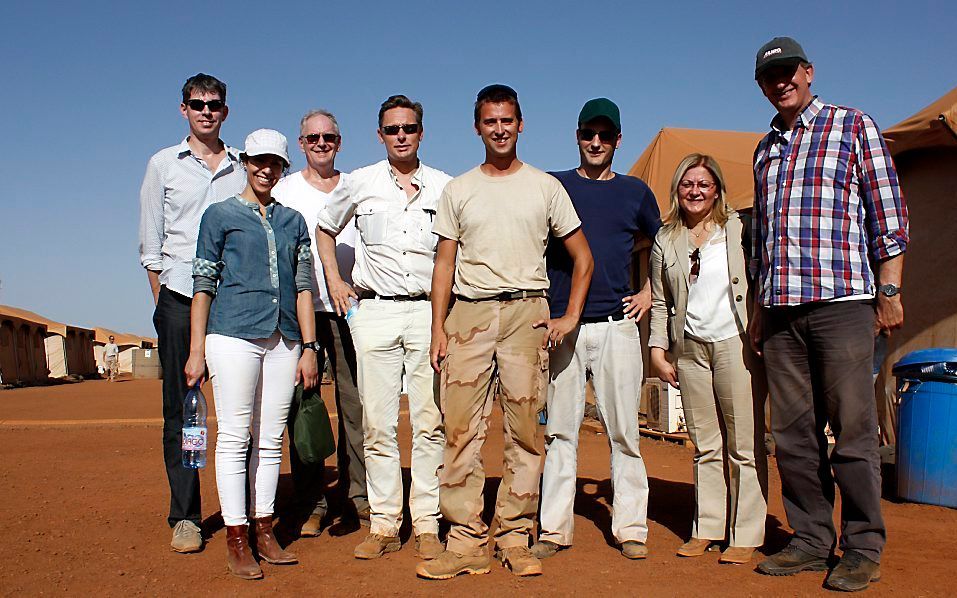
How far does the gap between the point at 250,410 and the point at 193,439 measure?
0.33 metres

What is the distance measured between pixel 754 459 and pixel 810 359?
62cm

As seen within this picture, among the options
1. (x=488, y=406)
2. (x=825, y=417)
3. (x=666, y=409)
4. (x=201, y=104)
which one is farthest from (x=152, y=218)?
(x=666, y=409)

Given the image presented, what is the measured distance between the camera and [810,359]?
405cm

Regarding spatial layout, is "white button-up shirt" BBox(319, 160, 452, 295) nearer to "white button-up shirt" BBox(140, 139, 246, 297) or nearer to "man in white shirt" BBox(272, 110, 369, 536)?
"man in white shirt" BBox(272, 110, 369, 536)

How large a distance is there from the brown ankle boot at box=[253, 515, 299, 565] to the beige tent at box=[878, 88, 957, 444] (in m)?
5.19

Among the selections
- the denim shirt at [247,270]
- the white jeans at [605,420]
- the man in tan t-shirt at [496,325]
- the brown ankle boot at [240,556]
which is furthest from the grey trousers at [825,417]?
the brown ankle boot at [240,556]

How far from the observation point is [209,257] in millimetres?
4168

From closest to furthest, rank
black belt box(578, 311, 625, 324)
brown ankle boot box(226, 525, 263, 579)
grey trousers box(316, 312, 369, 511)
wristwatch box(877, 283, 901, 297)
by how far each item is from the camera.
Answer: wristwatch box(877, 283, 901, 297)
brown ankle boot box(226, 525, 263, 579)
black belt box(578, 311, 625, 324)
grey trousers box(316, 312, 369, 511)

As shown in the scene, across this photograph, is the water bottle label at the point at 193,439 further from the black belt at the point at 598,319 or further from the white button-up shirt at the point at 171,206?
the black belt at the point at 598,319

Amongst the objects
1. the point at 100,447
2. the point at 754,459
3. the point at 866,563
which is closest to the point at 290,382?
the point at 754,459

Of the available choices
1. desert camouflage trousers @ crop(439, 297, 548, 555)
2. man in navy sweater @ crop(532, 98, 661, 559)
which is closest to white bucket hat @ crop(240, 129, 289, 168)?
desert camouflage trousers @ crop(439, 297, 548, 555)

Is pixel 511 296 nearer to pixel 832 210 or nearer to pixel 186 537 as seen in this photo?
pixel 832 210

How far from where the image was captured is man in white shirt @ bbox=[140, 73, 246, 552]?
4.73 meters

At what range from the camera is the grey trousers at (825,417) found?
3867 millimetres
